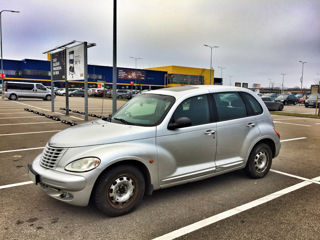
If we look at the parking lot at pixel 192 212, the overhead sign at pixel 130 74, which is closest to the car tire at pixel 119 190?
the parking lot at pixel 192 212

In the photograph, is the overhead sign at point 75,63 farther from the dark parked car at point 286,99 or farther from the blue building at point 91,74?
the blue building at point 91,74

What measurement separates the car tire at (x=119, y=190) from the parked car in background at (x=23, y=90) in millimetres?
30204

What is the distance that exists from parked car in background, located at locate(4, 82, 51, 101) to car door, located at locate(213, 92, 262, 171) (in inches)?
1170

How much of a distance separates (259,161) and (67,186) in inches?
139

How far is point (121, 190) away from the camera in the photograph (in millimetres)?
3576

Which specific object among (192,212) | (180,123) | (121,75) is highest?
(121,75)

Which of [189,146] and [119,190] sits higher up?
[189,146]

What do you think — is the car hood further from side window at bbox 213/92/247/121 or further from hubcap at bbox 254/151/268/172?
hubcap at bbox 254/151/268/172

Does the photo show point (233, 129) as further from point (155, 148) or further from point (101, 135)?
point (101, 135)

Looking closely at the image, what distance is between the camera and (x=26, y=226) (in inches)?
130

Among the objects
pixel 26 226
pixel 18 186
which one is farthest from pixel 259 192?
pixel 18 186

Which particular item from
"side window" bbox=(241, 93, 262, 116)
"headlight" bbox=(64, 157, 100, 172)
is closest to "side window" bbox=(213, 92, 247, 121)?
"side window" bbox=(241, 93, 262, 116)

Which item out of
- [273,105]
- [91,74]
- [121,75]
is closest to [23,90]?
[273,105]

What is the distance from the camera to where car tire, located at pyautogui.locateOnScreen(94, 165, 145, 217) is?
3.41m
